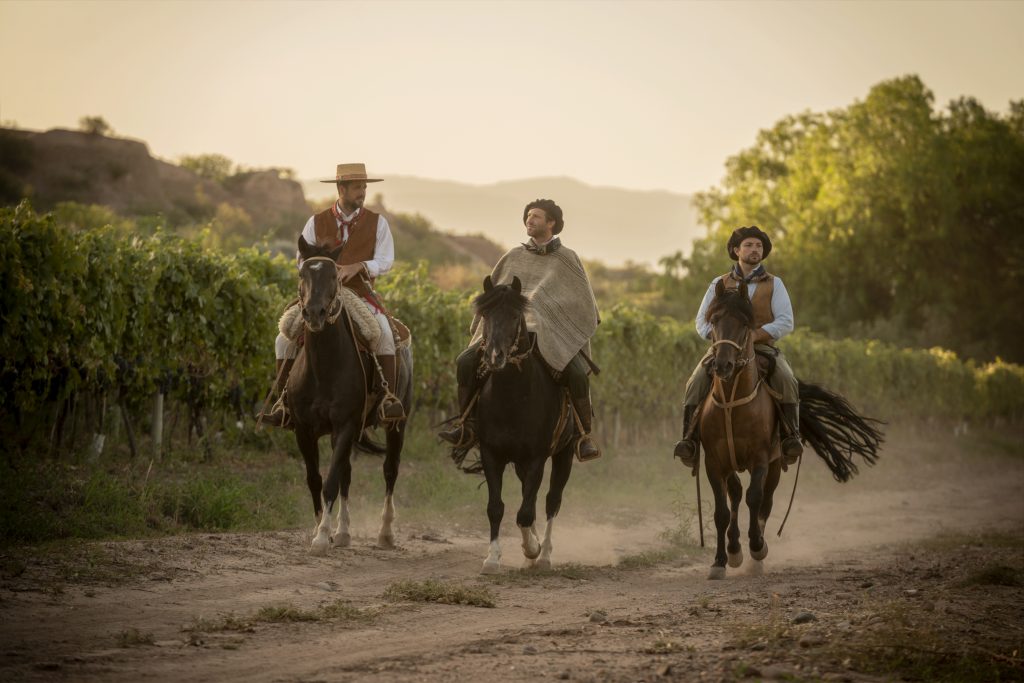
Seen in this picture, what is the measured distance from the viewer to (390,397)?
33.9 ft

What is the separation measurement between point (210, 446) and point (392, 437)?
406 cm

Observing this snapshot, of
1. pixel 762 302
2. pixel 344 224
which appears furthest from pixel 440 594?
pixel 762 302

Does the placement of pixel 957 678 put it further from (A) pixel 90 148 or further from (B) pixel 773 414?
(A) pixel 90 148

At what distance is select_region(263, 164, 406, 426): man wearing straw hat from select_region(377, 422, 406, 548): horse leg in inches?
28.0

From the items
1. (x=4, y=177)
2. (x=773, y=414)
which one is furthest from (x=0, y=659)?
(x=4, y=177)

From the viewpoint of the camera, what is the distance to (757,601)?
307 inches

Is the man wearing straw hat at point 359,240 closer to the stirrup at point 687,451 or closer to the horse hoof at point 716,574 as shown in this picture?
the stirrup at point 687,451

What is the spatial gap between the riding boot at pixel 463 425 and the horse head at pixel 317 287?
1391 mm

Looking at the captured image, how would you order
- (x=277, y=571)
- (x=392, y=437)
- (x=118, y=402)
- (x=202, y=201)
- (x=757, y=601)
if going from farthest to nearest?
1. (x=202, y=201)
2. (x=118, y=402)
3. (x=392, y=437)
4. (x=277, y=571)
5. (x=757, y=601)

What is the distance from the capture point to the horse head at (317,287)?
363 inches

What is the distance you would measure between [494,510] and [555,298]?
2.15 meters

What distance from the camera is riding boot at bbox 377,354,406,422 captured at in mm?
10266

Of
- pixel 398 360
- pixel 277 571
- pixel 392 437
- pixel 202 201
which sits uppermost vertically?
pixel 202 201

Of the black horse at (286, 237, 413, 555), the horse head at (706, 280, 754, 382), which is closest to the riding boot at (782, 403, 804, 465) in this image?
the horse head at (706, 280, 754, 382)
